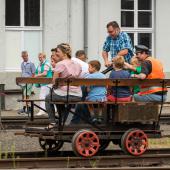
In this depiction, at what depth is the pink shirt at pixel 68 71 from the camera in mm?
11672

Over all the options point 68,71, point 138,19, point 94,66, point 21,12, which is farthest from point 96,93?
point 138,19

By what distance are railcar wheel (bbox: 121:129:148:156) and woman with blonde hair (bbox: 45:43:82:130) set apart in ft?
3.08

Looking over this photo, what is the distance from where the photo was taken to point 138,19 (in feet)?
81.0

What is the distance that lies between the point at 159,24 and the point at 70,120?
44.1 feet

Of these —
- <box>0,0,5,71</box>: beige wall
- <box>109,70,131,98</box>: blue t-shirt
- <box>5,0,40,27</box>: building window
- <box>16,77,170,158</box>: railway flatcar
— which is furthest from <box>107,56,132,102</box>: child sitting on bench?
<box>5,0,40,27</box>: building window

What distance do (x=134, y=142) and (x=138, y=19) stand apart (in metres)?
13.3

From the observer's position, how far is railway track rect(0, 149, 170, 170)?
1088 cm

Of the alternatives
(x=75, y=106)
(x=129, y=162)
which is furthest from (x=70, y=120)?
(x=129, y=162)

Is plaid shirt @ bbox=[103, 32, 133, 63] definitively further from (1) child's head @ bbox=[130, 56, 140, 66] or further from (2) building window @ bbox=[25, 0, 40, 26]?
(2) building window @ bbox=[25, 0, 40, 26]

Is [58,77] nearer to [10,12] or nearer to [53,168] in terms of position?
[53,168]

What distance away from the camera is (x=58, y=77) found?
11578 millimetres

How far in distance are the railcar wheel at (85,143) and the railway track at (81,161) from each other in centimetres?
12

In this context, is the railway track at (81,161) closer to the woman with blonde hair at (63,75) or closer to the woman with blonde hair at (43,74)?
the woman with blonde hair at (63,75)

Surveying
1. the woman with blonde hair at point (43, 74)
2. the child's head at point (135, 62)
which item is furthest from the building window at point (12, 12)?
the child's head at point (135, 62)
